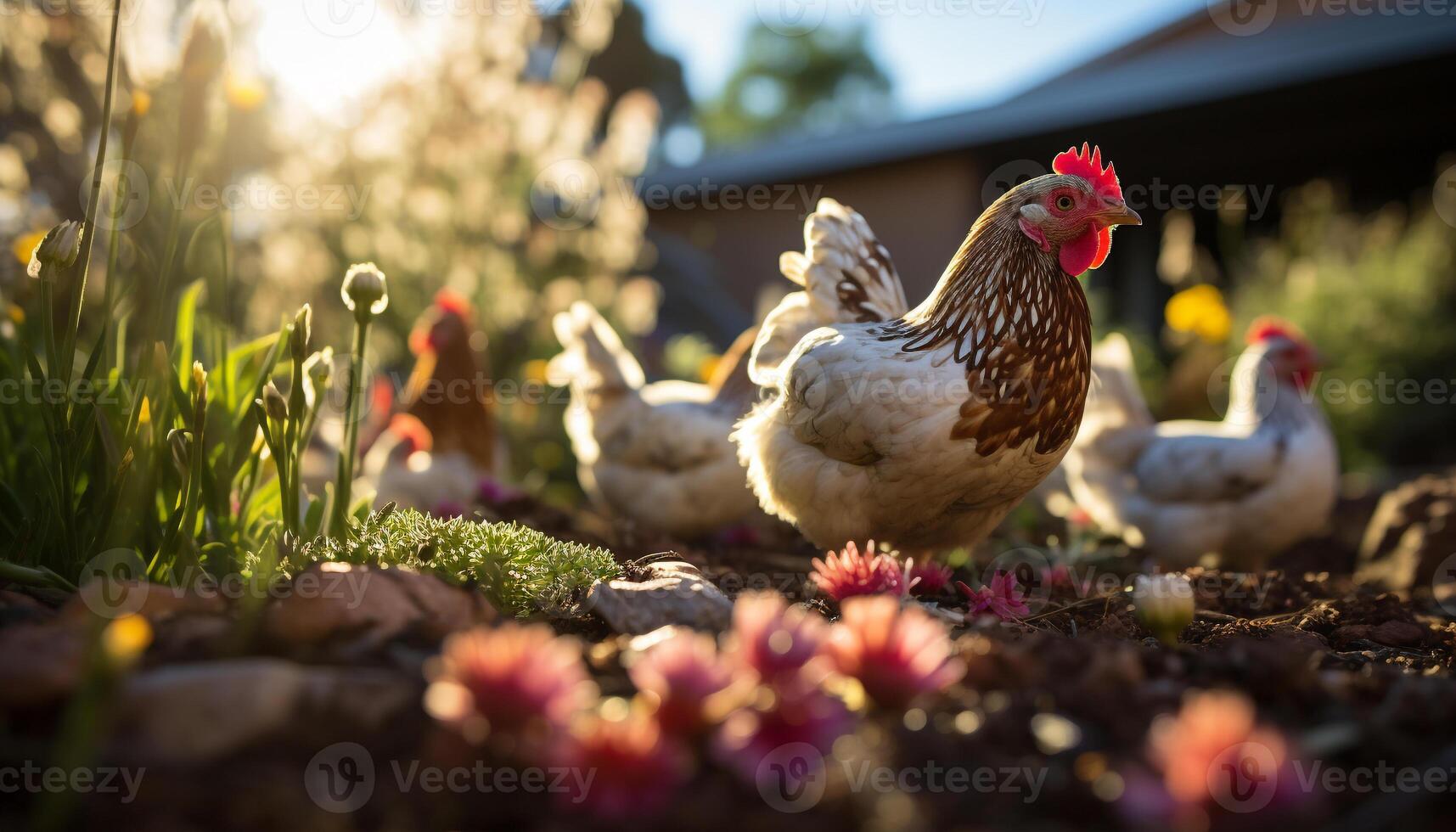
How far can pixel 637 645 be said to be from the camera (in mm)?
1537

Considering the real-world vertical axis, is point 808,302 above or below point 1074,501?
above

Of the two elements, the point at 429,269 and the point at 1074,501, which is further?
the point at 429,269

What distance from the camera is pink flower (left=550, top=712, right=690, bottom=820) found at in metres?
1.02

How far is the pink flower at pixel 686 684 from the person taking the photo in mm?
1140

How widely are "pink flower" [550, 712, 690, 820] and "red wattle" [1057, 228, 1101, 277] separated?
2.09m

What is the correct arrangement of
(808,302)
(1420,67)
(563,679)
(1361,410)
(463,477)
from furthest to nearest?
(1420,67)
(1361,410)
(463,477)
(808,302)
(563,679)

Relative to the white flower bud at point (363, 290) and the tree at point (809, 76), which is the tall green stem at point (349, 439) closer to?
the white flower bud at point (363, 290)

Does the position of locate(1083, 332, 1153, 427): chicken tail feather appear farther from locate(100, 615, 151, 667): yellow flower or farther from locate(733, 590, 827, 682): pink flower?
locate(100, 615, 151, 667): yellow flower

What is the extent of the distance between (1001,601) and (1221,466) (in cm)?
221

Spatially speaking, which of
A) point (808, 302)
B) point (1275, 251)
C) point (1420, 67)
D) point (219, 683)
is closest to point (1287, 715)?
point (219, 683)

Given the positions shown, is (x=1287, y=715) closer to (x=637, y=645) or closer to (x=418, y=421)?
(x=637, y=645)

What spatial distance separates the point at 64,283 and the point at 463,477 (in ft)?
5.55
